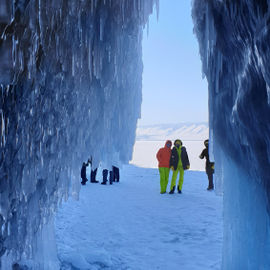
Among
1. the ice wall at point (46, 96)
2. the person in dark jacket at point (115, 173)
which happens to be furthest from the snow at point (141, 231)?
the person in dark jacket at point (115, 173)

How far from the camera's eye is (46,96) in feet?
11.1

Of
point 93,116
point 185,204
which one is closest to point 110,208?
point 185,204

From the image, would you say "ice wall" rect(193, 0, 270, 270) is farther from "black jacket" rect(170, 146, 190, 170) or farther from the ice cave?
"black jacket" rect(170, 146, 190, 170)

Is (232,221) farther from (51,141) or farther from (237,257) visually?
(51,141)

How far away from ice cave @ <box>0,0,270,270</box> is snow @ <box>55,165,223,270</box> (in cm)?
69

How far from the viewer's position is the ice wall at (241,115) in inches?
92.9

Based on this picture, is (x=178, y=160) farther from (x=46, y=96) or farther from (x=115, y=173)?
(x=46, y=96)

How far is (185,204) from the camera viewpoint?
24.6 feet

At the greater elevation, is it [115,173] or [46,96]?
[46,96]

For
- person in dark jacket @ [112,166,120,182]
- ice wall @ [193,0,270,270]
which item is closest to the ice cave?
ice wall @ [193,0,270,270]

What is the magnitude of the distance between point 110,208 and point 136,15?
15.0 feet

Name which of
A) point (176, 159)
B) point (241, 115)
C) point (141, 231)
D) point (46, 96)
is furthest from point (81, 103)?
point (176, 159)

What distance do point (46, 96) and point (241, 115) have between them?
7.02ft

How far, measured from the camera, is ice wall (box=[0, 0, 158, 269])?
270 cm
